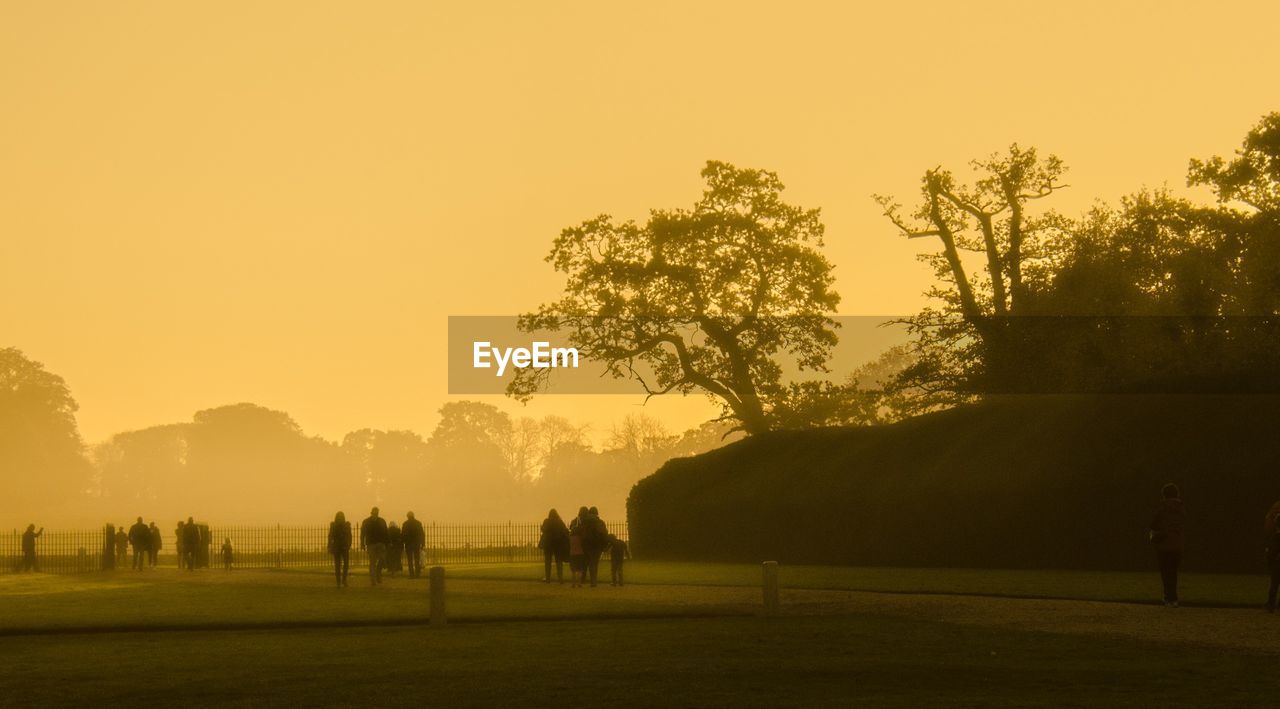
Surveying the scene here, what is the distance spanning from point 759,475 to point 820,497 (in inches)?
152

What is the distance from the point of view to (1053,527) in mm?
34969

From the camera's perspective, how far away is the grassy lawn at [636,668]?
1123 centimetres

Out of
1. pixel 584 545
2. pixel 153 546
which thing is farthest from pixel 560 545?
pixel 153 546

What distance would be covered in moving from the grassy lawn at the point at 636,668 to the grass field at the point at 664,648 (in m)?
0.04

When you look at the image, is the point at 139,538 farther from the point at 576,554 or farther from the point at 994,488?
the point at 994,488

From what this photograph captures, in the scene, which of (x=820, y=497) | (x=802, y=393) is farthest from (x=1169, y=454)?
(x=802, y=393)

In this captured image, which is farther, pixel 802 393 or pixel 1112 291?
pixel 802 393

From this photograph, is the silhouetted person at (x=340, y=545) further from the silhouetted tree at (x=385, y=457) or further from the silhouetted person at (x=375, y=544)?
the silhouetted tree at (x=385, y=457)

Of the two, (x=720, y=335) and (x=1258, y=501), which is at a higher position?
(x=720, y=335)

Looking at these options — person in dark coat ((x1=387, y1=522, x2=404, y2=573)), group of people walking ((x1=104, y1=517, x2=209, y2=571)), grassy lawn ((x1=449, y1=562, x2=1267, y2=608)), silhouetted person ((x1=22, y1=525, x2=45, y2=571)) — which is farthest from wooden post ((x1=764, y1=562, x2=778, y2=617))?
silhouetted person ((x1=22, y1=525, x2=45, y2=571))

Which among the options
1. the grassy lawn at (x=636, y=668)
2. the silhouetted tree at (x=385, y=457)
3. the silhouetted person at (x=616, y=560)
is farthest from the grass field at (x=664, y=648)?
the silhouetted tree at (x=385, y=457)

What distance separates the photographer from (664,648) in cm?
1553

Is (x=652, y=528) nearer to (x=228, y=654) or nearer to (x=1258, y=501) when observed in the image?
(x=1258, y=501)

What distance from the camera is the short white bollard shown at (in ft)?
67.1
